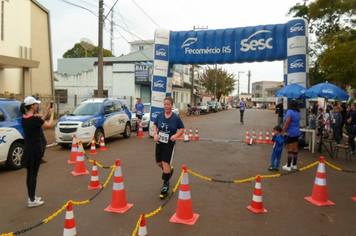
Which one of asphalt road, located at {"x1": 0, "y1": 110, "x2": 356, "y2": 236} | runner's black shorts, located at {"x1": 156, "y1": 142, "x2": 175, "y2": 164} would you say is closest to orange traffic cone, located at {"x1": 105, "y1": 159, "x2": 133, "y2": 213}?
asphalt road, located at {"x1": 0, "y1": 110, "x2": 356, "y2": 236}

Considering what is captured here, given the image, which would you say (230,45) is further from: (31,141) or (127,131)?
(31,141)

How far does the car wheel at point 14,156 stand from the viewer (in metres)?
7.36

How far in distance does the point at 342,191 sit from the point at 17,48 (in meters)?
19.4

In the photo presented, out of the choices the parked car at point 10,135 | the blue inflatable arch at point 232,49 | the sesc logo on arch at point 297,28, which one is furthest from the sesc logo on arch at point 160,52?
the parked car at point 10,135

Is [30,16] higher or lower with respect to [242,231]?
higher

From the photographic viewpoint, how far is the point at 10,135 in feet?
23.9

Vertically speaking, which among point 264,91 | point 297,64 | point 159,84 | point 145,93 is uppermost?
point 264,91

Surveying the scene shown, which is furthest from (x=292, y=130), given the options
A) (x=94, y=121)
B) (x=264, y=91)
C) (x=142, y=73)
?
(x=264, y=91)

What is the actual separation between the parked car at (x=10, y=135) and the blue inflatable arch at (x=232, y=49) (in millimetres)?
6512

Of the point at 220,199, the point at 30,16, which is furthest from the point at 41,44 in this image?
the point at 220,199

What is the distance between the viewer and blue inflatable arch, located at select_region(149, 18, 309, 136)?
11.2 m

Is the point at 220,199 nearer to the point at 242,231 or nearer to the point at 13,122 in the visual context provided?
→ the point at 242,231

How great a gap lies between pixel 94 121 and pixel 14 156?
3562 mm

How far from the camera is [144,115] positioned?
1666cm
